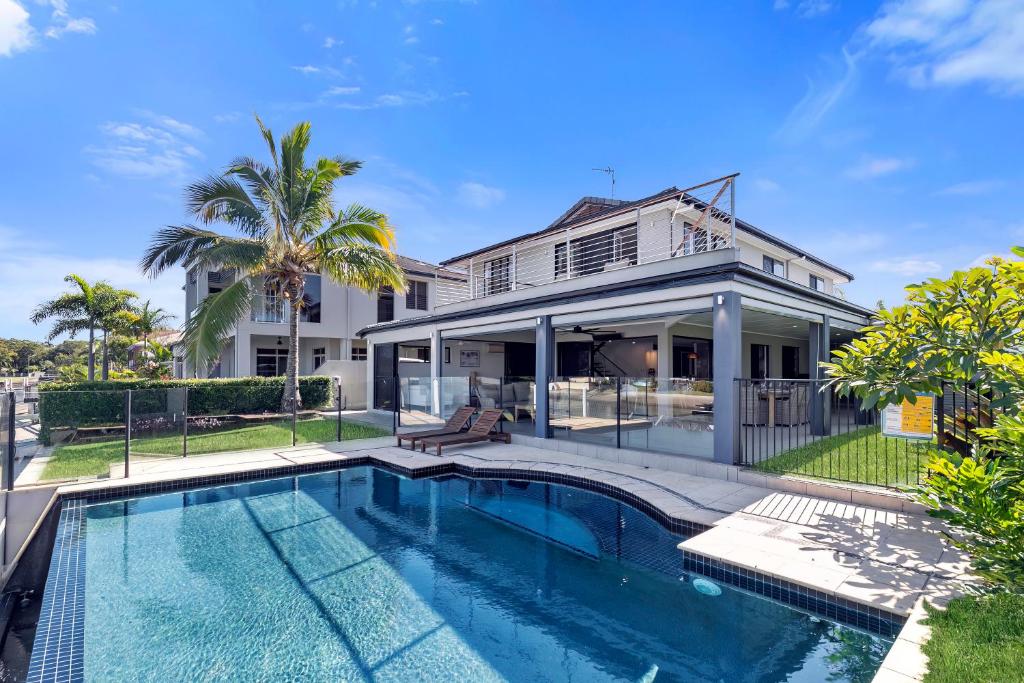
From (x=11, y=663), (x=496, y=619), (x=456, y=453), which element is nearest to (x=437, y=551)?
(x=496, y=619)

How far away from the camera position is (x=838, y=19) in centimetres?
1116

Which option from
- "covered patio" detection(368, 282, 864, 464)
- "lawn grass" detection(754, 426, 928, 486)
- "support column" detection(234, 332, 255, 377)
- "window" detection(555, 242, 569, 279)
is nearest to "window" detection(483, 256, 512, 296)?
"covered patio" detection(368, 282, 864, 464)

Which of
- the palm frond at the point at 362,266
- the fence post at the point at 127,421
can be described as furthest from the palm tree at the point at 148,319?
the fence post at the point at 127,421

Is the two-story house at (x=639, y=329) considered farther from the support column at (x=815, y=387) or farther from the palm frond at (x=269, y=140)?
the palm frond at (x=269, y=140)

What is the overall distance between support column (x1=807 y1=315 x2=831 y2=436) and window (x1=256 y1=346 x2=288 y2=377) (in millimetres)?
23462

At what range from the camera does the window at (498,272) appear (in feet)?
64.3

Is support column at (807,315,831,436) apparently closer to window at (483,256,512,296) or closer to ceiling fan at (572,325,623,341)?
ceiling fan at (572,325,623,341)

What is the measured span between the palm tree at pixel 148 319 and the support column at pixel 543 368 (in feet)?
84.1

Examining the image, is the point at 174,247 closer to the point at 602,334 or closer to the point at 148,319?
the point at 602,334

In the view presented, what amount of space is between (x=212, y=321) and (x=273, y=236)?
3.51 meters

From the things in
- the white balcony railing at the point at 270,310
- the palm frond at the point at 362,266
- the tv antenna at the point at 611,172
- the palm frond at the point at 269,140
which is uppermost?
the tv antenna at the point at 611,172

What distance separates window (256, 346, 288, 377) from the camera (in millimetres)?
25250

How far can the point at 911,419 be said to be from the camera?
8.01m

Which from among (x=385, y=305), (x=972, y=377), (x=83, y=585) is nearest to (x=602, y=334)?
(x=972, y=377)
